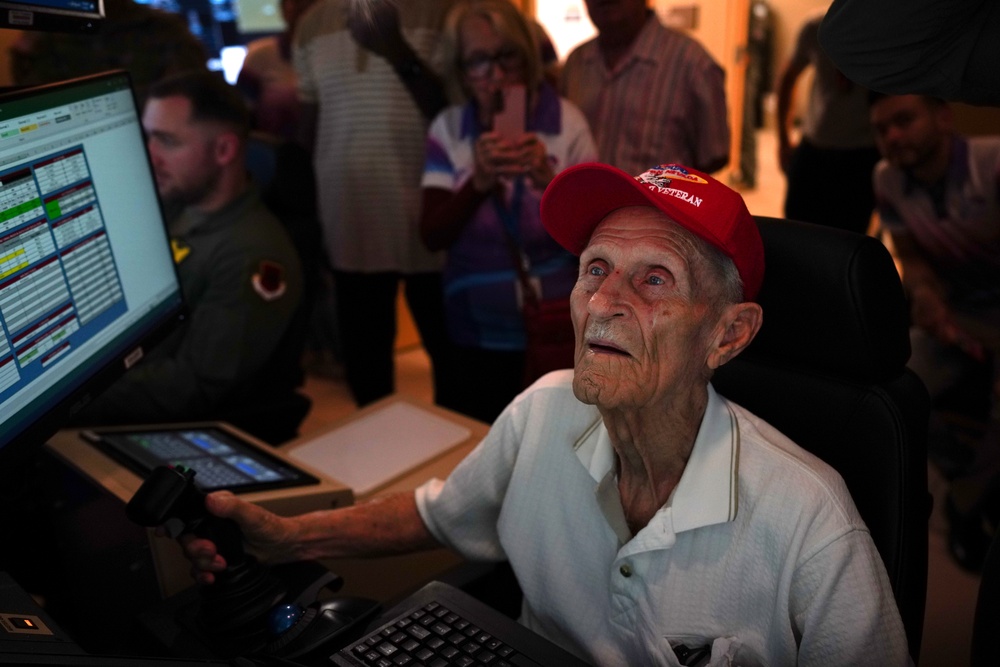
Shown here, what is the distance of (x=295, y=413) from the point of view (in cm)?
173

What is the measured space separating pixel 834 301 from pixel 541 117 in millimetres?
1142

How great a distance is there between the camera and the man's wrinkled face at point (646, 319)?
950 millimetres

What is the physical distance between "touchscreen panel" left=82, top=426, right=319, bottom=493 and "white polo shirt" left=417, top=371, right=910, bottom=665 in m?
0.23

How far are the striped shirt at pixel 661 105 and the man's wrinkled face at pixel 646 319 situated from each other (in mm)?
1274

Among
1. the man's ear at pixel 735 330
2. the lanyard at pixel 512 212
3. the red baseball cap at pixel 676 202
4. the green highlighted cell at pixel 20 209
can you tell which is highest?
the green highlighted cell at pixel 20 209

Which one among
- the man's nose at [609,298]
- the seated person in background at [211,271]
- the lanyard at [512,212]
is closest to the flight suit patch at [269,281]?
the seated person in background at [211,271]

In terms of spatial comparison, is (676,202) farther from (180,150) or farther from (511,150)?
(180,150)

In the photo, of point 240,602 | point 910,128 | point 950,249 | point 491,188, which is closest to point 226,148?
point 491,188

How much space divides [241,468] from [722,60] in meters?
4.42

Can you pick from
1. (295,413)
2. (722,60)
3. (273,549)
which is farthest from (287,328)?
(722,60)

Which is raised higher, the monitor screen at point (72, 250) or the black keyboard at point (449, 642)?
the monitor screen at point (72, 250)

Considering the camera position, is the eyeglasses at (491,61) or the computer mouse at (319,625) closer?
the computer mouse at (319,625)

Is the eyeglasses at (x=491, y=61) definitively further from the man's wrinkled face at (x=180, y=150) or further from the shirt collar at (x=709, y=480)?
the shirt collar at (x=709, y=480)

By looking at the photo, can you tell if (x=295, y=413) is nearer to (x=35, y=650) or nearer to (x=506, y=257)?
(x=506, y=257)
